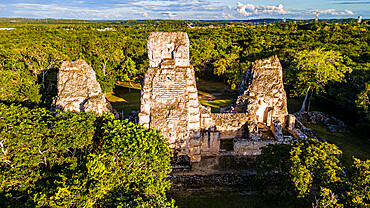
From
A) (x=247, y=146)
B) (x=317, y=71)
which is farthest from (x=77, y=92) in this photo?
(x=317, y=71)

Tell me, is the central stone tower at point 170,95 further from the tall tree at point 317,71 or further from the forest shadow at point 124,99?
the tall tree at point 317,71

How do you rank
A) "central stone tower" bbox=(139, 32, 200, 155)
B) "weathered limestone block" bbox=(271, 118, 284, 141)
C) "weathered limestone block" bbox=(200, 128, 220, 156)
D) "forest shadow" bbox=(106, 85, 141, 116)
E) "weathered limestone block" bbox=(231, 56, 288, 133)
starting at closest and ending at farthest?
1. "central stone tower" bbox=(139, 32, 200, 155)
2. "weathered limestone block" bbox=(200, 128, 220, 156)
3. "weathered limestone block" bbox=(271, 118, 284, 141)
4. "weathered limestone block" bbox=(231, 56, 288, 133)
5. "forest shadow" bbox=(106, 85, 141, 116)

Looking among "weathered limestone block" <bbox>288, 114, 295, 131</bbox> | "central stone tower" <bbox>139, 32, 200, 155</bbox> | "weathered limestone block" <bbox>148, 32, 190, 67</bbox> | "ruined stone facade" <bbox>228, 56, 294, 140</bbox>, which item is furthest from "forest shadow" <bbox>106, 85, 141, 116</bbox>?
"weathered limestone block" <bbox>288, 114, 295, 131</bbox>

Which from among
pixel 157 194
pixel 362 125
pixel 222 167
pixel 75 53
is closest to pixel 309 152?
pixel 222 167

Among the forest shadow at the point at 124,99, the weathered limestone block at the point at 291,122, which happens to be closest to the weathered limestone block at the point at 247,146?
the weathered limestone block at the point at 291,122

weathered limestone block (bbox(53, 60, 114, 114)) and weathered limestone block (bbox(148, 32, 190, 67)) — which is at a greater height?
weathered limestone block (bbox(148, 32, 190, 67))

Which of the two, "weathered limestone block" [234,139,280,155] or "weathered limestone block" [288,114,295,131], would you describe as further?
"weathered limestone block" [288,114,295,131]

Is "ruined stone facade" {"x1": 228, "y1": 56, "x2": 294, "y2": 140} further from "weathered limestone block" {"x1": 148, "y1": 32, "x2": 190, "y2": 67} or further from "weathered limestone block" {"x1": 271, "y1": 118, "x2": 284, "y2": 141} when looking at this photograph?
"weathered limestone block" {"x1": 148, "y1": 32, "x2": 190, "y2": 67}
